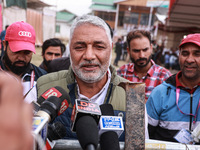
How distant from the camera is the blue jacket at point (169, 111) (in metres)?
1.98

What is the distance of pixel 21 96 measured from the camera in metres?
0.35

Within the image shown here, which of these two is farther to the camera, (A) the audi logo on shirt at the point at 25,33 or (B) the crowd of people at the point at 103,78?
(A) the audi logo on shirt at the point at 25,33

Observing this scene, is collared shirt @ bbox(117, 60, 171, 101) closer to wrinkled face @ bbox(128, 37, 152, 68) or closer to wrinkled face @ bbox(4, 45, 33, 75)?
wrinkled face @ bbox(128, 37, 152, 68)

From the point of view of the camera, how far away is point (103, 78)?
1.68m

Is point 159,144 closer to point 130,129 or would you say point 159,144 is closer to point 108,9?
point 130,129

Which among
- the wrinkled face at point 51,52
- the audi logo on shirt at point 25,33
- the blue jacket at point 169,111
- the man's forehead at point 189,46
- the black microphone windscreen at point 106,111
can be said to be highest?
the audi logo on shirt at point 25,33

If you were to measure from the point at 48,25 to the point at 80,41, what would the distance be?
1491 centimetres

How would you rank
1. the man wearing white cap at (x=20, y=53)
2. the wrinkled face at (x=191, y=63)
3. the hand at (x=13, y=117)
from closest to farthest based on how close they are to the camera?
the hand at (x=13, y=117) < the wrinkled face at (x=191, y=63) < the man wearing white cap at (x=20, y=53)

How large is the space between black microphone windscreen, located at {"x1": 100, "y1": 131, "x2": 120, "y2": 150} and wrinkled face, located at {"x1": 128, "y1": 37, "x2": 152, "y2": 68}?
2.25 meters

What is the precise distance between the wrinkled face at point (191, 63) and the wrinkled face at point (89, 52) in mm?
1080

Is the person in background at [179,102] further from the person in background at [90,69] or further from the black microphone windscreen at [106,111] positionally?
the black microphone windscreen at [106,111]

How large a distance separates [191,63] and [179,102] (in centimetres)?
47

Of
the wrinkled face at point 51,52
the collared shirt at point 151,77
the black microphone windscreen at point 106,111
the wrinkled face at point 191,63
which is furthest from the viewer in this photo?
the wrinkled face at point 51,52

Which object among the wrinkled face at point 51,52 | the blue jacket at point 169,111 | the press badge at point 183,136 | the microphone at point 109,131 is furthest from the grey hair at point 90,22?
the wrinkled face at point 51,52
